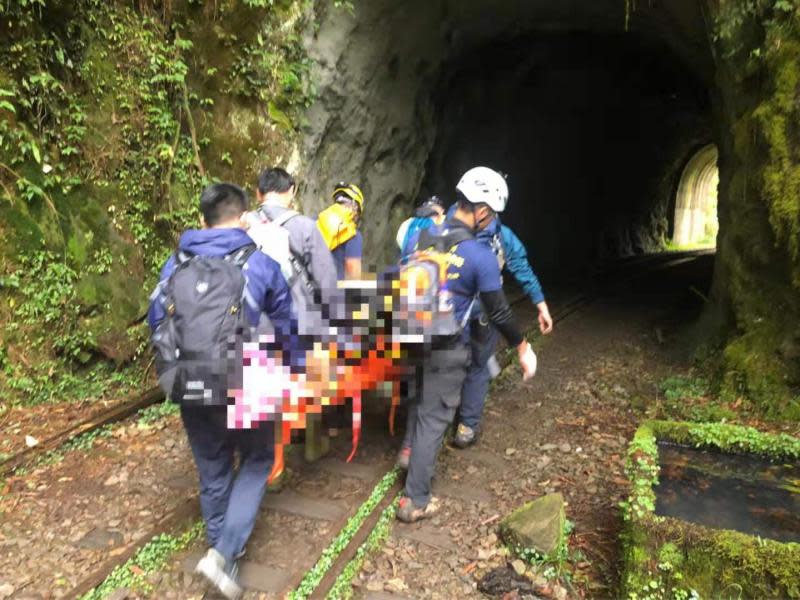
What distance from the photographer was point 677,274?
15188mm

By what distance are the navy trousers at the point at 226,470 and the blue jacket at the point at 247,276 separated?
23.1 inches

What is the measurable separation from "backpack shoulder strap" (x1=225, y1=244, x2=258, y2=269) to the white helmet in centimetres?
165

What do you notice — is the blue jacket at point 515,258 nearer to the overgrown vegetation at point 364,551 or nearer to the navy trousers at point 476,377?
the navy trousers at point 476,377

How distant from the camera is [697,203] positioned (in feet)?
101

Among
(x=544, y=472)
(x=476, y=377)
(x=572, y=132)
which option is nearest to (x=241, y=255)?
(x=476, y=377)

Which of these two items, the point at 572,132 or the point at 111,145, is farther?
the point at 572,132

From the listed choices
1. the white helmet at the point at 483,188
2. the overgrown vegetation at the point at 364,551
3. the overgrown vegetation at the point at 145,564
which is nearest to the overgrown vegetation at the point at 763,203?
the white helmet at the point at 483,188

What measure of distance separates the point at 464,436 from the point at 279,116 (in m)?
4.58

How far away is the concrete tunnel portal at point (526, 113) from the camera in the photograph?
27.6 ft

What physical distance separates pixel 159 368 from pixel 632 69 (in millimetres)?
14373

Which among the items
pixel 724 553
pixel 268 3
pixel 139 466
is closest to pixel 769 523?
pixel 724 553

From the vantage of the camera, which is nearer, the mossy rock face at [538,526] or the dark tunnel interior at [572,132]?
the mossy rock face at [538,526]

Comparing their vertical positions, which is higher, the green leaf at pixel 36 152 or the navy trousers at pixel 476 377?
the green leaf at pixel 36 152

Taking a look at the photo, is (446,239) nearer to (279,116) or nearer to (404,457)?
(404,457)
